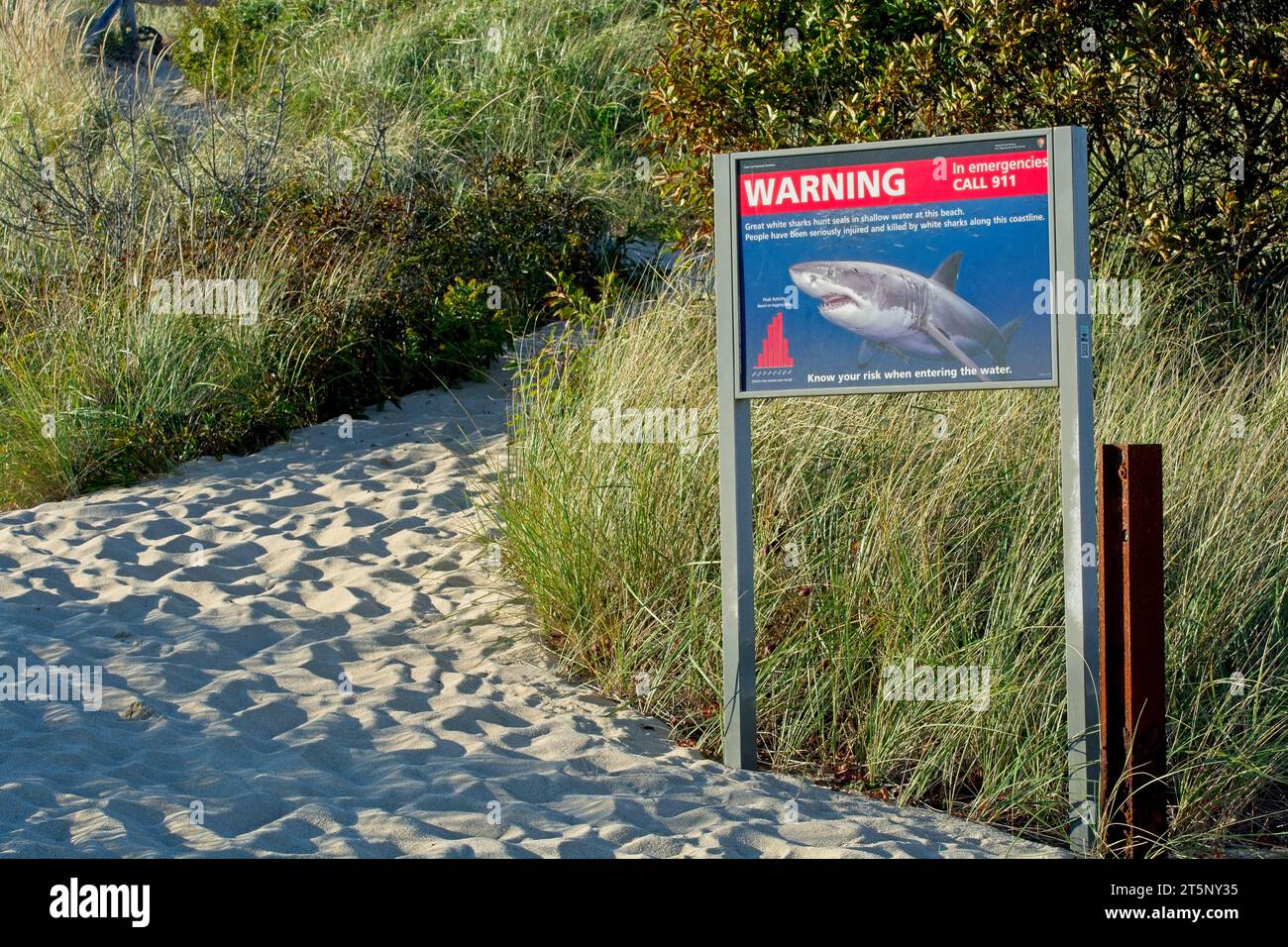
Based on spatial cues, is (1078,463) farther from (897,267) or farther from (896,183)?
(896,183)

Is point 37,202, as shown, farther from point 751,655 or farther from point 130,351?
point 751,655

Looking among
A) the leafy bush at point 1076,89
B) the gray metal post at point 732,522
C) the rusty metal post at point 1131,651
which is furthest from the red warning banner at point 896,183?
the leafy bush at point 1076,89

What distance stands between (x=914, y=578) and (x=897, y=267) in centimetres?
117

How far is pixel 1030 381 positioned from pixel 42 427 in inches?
226

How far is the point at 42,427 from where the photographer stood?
7496mm

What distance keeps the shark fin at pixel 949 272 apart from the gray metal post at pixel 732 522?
696 mm

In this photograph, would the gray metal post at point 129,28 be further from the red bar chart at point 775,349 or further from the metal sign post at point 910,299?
the red bar chart at point 775,349

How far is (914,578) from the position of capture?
4.81 metres

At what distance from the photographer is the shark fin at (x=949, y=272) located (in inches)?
169

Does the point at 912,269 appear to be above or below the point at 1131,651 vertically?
above

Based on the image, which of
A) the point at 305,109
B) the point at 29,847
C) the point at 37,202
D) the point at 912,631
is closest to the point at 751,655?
the point at 912,631

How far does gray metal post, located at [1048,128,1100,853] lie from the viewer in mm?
4137

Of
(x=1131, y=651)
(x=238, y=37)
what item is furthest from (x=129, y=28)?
(x=1131, y=651)

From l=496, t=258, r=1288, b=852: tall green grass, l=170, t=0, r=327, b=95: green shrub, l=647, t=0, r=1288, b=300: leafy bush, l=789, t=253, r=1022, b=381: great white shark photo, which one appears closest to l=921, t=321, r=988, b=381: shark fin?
l=789, t=253, r=1022, b=381: great white shark photo
